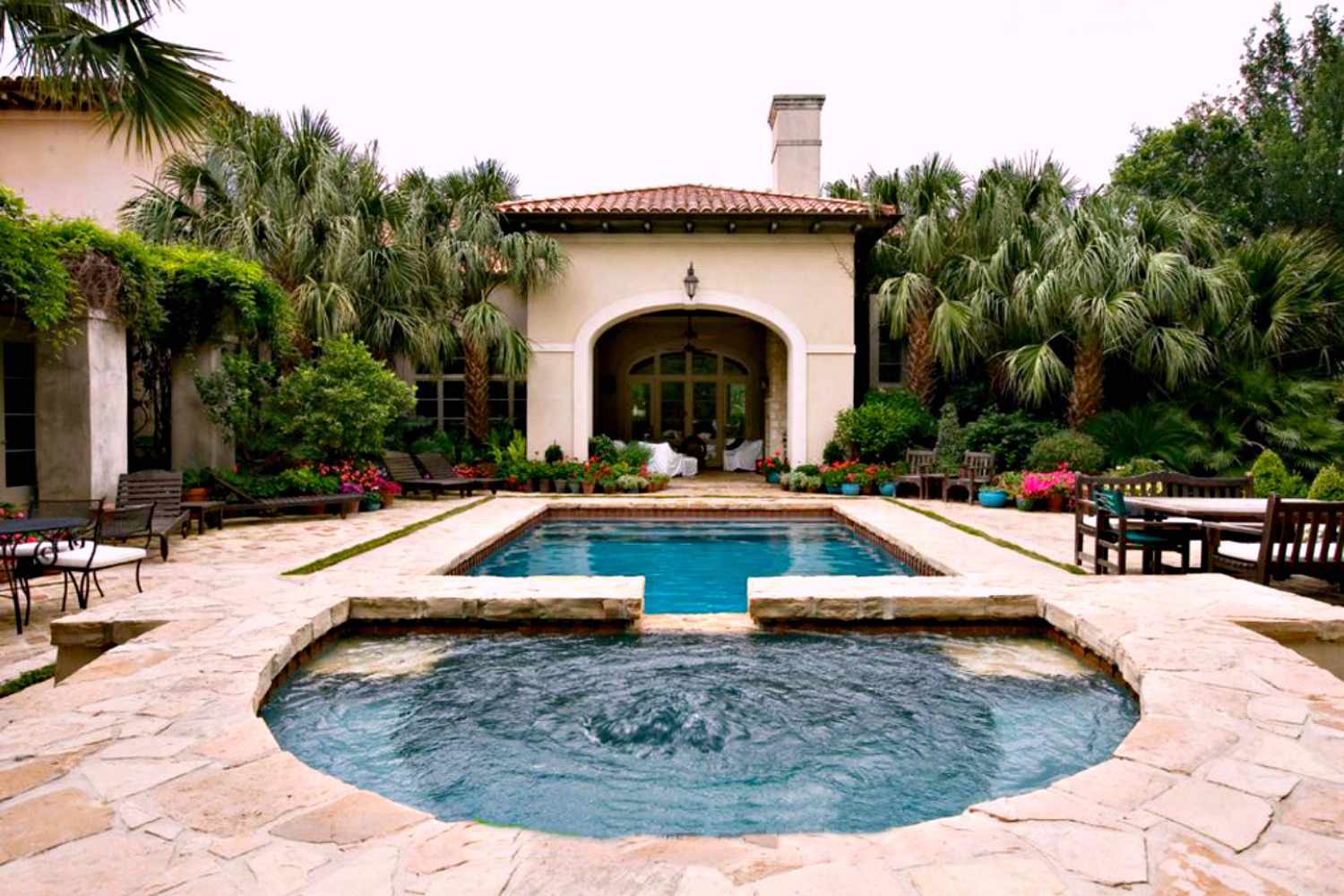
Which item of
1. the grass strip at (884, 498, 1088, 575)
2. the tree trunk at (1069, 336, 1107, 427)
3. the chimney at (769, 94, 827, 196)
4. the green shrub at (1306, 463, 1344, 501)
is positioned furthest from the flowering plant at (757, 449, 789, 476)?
the green shrub at (1306, 463, 1344, 501)

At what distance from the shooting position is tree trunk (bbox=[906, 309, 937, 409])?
15.5 metres

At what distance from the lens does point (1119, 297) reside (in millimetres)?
13109

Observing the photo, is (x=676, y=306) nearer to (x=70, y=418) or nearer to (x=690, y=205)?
(x=690, y=205)

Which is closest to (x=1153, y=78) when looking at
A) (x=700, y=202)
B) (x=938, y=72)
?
(x=938, y=72)

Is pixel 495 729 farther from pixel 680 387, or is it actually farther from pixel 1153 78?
pixel 1153 78

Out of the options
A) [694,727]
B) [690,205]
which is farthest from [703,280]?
[694,727]

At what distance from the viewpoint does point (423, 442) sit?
15328 mm

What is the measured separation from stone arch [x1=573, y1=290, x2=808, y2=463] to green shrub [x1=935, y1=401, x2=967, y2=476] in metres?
2.59

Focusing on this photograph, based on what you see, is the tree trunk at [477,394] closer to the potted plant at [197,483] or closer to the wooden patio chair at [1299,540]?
the potted plant at [197,483]

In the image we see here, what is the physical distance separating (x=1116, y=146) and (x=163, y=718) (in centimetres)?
3412

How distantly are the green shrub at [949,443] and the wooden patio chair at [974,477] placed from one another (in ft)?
1.95

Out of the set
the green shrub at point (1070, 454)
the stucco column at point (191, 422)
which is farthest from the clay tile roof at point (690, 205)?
the stucco column at point (191, 422)

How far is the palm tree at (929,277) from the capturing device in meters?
14.6

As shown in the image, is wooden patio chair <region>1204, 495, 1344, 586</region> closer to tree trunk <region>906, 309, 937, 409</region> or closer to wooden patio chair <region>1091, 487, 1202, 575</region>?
wooden patio chair <region>1091, 487, 1202, 575</region>
